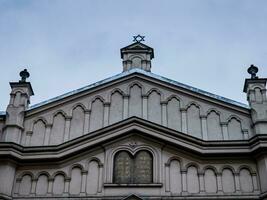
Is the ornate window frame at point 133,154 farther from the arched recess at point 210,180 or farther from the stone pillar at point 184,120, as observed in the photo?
the arched recess at point 210,180

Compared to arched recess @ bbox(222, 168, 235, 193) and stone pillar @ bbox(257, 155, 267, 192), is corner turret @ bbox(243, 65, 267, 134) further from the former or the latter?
arched recess @ bbox(222, 168, 235, 193)

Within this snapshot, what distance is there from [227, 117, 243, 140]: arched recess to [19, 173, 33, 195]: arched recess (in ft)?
27.2

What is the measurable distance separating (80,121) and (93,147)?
4.95ft

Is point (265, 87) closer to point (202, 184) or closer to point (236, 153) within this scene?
point (236, 153)

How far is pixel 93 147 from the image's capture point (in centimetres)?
1780

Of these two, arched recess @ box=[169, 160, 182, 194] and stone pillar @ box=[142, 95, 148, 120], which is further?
stone pillar @ box=[142, 95, 148, 120]

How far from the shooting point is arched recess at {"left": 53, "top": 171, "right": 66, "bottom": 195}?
55.3 ft

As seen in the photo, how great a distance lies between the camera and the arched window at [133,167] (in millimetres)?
16953

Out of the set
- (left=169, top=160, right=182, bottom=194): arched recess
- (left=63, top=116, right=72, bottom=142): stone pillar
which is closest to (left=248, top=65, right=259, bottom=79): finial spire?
(left=169, top=160, right=182, bottom=194): arched recess

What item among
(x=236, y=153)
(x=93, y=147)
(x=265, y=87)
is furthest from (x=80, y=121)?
(x=265, y=87)

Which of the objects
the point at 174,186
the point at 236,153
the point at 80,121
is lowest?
the point at 174,186

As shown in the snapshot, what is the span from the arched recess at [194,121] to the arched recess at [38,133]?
6.17 meters

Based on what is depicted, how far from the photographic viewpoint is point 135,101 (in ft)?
63.3

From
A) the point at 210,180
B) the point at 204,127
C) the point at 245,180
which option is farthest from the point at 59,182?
the point at 245,180
